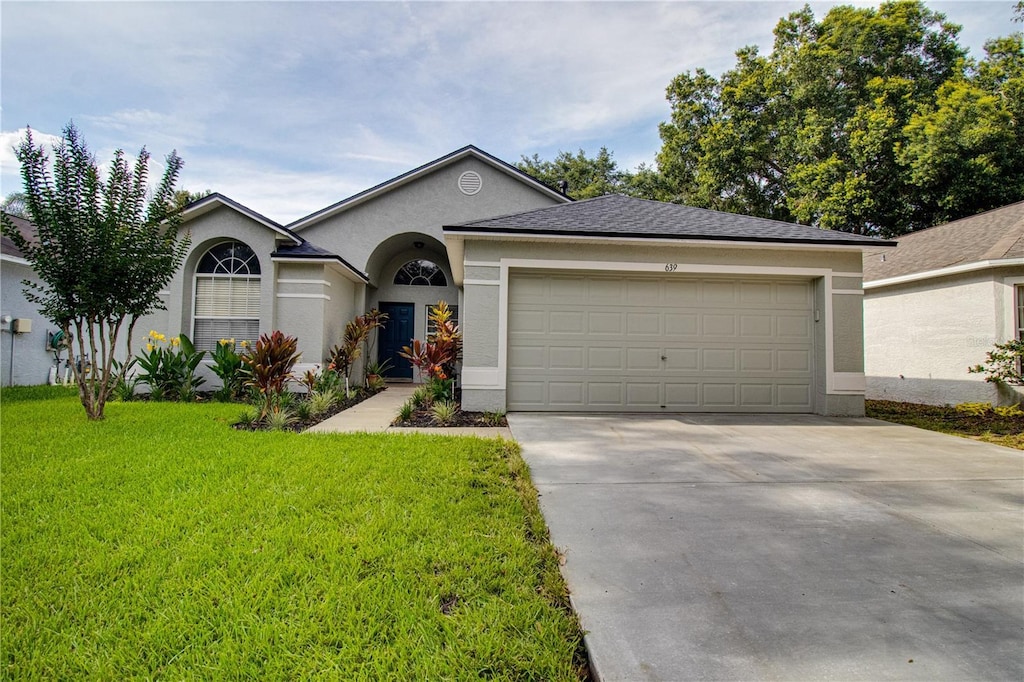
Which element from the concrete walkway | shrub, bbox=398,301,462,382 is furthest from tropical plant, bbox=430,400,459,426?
shrub, bbox=398,301,462,382

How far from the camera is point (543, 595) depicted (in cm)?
260

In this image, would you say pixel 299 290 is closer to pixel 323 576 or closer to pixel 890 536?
pixel 323 576

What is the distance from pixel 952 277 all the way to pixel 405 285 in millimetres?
13896

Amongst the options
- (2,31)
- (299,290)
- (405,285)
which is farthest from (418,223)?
(2,31)

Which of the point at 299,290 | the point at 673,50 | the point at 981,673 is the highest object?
the point at 673,50

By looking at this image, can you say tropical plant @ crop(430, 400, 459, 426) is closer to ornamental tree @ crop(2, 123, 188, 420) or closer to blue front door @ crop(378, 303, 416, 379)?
ornamental tree @ crop(2, 123, 188, 420)

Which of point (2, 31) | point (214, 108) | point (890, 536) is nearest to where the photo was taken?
point (890, 536)

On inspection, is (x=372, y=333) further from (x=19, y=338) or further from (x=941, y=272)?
(x=941, y=272)

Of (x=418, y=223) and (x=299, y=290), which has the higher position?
(x=418, y=223)

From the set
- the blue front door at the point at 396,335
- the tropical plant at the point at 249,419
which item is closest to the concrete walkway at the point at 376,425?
the tropical plant at the point at 249,419

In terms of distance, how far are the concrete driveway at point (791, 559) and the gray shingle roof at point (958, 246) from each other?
19.4 ft

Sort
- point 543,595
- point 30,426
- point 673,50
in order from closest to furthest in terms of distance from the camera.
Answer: point 543,595, point 30,426, point 673,50

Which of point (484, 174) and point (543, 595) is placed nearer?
point (543, 595)

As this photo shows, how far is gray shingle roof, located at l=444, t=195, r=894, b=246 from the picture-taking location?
8.32 meters
